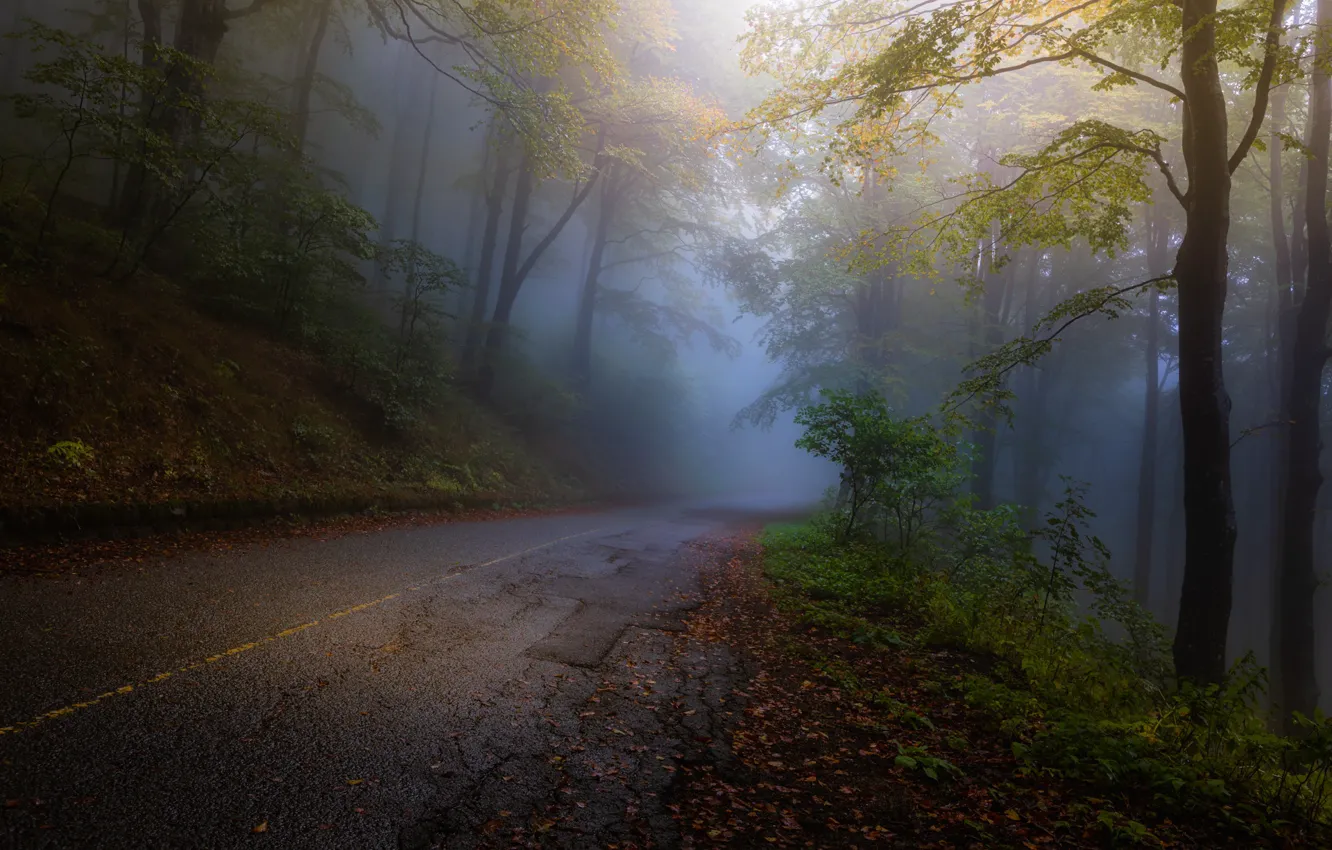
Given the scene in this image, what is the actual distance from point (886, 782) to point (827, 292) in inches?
864

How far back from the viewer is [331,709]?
3.59 metres

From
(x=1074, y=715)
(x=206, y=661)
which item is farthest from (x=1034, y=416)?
(x=206, y=661)

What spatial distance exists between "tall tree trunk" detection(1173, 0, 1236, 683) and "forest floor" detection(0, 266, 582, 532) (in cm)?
1115

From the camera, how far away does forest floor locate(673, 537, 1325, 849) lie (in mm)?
3074

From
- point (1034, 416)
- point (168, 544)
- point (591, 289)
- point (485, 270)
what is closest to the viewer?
point (168, 544)

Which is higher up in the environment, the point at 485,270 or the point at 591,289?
the point at 591,289

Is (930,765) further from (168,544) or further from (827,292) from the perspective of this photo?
(827,292)

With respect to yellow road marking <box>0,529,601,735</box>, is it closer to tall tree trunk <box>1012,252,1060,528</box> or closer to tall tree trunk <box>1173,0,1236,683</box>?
tall tree trunk <box>1173,0,1236,683</box>

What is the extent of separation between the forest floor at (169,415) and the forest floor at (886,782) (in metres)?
7.26

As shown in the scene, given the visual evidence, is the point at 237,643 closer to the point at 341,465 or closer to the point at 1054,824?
the point at 1054,824

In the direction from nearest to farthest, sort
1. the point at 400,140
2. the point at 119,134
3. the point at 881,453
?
the point at 119,134
the point at 881,453
the point at 400,140

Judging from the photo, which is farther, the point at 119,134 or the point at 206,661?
the point at 119,134

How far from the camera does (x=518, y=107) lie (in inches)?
526

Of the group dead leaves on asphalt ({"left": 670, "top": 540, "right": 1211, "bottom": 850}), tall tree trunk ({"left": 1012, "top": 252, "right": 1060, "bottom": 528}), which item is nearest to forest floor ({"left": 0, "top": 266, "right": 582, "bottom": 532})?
dead leaves on asphalt ({"left": 670, "top": 540, "right": 1211, "bottom": 850})
